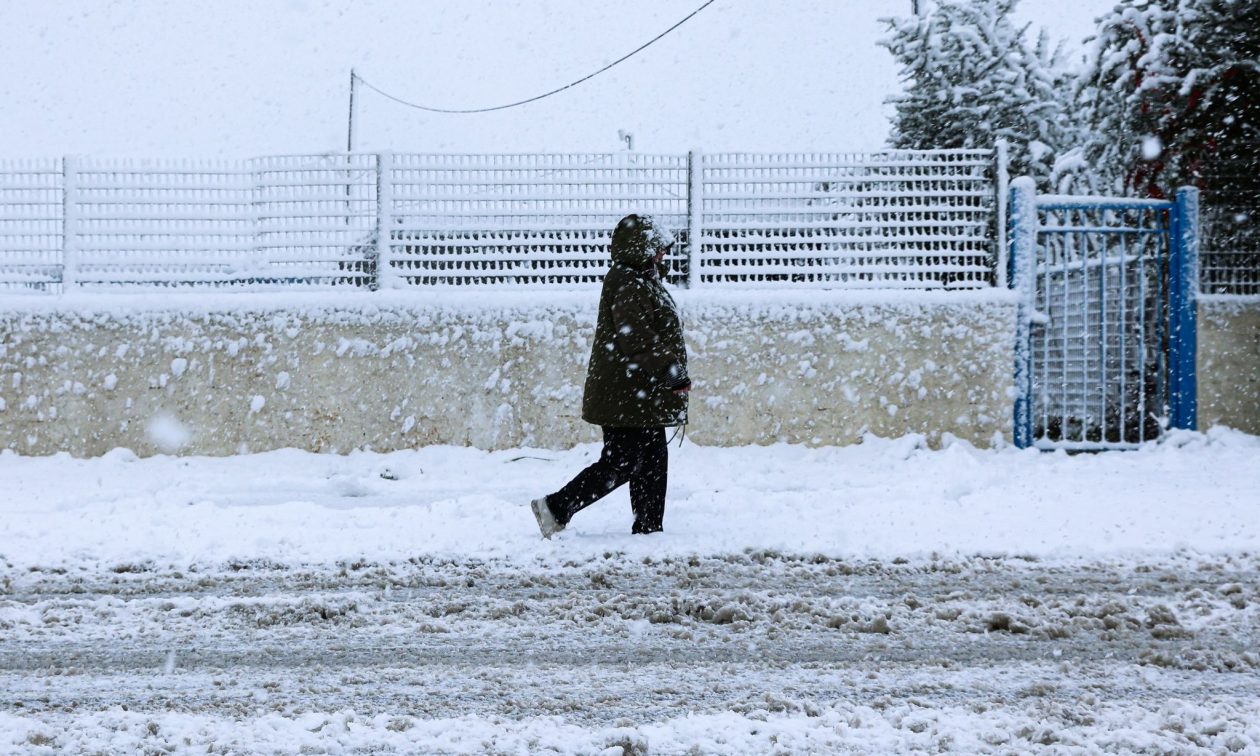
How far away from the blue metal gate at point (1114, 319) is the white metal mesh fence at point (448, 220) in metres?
0.54

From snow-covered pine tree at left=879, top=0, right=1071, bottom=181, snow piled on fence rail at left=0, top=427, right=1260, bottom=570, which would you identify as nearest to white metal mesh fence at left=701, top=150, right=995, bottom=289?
snow piled on fence rail at left=0, top=427, right=1260, bottom=570

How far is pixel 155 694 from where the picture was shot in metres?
2.96

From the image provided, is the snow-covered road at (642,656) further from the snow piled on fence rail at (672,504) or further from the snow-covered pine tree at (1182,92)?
the snow-covered pine tree at (1182,92)

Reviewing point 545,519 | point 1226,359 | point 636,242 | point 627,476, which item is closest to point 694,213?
point 636,242

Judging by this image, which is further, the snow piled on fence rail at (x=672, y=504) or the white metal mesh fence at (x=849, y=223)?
the white metal mesh fence at (x=849, y=223)

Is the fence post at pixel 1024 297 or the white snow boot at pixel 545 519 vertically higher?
the fence post at pixel 1024 297

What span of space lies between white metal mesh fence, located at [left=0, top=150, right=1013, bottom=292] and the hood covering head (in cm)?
325

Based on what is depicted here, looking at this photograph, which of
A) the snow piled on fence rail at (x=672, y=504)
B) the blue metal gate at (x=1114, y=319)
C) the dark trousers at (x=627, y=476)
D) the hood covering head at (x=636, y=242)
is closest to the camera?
the snow piled on fence rail at (x=672, y=504)

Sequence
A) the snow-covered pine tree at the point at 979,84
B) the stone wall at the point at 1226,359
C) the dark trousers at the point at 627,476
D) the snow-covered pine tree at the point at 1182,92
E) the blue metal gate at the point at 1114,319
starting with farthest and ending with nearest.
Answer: the snow-covered pine tree at the point at 979,84, the snow-covered pine tree at the point at 1182,92, the stone wall at the point at 1226,359, the blue metal gate at the point at 1114,319, the dark trousers at the point at 627,476

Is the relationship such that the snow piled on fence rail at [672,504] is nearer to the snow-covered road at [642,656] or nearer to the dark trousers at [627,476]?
the dark trousers at [627,476]

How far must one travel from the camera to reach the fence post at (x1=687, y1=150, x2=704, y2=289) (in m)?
8.49

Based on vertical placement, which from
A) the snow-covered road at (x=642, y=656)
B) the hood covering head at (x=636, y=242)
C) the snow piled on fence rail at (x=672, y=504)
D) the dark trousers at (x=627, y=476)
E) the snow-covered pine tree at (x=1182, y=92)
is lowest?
the snow-covered road at (x=642, y=656)

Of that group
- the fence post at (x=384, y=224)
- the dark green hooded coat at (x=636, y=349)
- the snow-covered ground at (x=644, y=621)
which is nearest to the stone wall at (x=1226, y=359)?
the snow-covered ground at (x=644, y=621)

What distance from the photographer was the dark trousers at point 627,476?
515 cm
